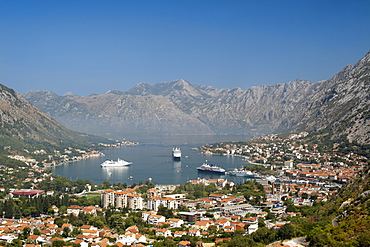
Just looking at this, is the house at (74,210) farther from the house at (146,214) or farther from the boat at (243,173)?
the boat at (243,173)

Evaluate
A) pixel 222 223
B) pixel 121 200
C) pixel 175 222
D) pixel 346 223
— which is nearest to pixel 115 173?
pixel 121 200

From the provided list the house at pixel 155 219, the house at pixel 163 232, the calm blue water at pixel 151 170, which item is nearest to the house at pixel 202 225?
the house at pixel 163 232

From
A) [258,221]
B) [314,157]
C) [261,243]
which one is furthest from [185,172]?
[261,243]

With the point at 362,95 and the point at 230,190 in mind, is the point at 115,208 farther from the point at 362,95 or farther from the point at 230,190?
the point at 362,95

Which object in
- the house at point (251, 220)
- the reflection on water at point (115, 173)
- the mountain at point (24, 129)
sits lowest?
the house at point (251, 220)

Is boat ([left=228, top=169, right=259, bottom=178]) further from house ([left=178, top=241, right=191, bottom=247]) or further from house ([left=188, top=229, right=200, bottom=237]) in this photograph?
house ([left=178, top=241, right=191, bottom=247])
